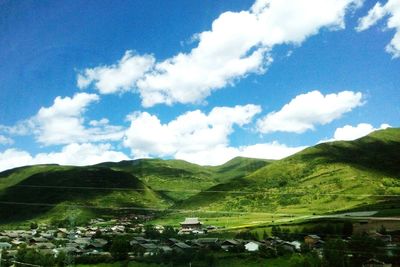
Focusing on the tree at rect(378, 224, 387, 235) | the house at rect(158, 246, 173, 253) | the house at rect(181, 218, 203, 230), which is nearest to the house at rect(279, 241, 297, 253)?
the tree at rect(378, 224, 387, 235)

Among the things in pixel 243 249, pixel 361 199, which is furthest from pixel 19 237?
pixel 361 199

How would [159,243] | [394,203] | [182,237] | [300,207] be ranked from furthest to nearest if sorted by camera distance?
[300,207] < [394,203] < [182,237] < [159,243]

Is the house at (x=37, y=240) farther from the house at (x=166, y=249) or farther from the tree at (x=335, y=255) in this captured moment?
the tree at (x=335, y=255)

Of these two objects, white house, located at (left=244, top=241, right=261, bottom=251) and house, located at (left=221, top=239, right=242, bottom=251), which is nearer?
white house, located at (left=244, top=241, right=261, bottom=251)

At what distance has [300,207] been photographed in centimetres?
19825

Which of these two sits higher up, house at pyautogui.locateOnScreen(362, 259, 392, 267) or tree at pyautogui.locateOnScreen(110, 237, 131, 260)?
tree at pyautogui.locateOnScreen(110, 237, 131, 260)

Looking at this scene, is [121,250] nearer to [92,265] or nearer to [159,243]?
[92,265]

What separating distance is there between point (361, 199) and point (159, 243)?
9934 centimetres

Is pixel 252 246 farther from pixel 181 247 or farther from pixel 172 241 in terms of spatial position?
pixel 172 241

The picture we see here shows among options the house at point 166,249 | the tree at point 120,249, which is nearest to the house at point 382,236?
the house at point 166,249

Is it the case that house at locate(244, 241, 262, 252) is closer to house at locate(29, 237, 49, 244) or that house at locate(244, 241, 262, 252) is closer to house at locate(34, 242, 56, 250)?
house at locate(34, 242, 56, 250)

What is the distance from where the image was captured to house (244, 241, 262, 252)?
103938mm

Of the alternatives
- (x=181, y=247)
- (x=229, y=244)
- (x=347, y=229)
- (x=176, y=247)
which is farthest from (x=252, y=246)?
(x=347, y=229)

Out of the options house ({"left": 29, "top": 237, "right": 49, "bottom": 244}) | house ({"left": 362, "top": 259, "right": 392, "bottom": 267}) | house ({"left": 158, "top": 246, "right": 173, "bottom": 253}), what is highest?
house ({"left": 29, "top": 237, "right": 49, "bottom": 244})
